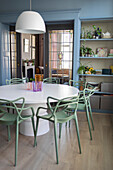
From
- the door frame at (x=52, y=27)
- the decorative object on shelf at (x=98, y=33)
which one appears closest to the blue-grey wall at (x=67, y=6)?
the decorative object on shelf at (x=98, y=33)

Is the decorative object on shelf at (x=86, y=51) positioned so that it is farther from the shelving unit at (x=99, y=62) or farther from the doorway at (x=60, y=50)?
the doorway at (x=60, y=50)

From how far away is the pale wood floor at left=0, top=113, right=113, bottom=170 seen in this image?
2.18 meters

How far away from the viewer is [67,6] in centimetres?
430

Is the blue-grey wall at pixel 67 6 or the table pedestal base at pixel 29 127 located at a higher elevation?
the blue-grey wall at pixel 67 6

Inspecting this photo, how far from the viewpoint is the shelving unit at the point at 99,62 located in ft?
14.3

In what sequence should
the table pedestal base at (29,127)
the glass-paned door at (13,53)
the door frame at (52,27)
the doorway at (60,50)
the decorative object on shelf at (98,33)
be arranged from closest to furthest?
the table pedestal base at (29,127) < the decorative object on shelf at (98,33) < the door frame at (52,27) < the doorway at (60,50) < the glass-paned door at (13,53)

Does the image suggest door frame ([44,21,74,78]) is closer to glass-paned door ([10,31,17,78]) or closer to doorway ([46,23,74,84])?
doorway ([46,23,74,84])

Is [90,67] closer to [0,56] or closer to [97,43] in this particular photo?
[97,43]

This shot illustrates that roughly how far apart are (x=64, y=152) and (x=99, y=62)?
2.85m

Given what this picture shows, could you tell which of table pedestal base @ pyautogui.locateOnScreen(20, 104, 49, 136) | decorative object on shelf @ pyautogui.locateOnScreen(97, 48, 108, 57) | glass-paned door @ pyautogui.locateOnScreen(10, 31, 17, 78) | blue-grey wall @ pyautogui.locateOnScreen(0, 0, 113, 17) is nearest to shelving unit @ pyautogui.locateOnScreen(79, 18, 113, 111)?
decorative object on shelf @ pyautogui.locateOnScreen(97, 48, 108, 57)

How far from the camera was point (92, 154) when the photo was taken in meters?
2.47

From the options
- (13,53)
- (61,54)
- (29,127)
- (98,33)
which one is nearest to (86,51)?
(98,33)

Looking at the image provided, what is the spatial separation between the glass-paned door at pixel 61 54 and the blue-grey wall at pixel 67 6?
686 mm

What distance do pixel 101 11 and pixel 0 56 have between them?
2.77 metres
